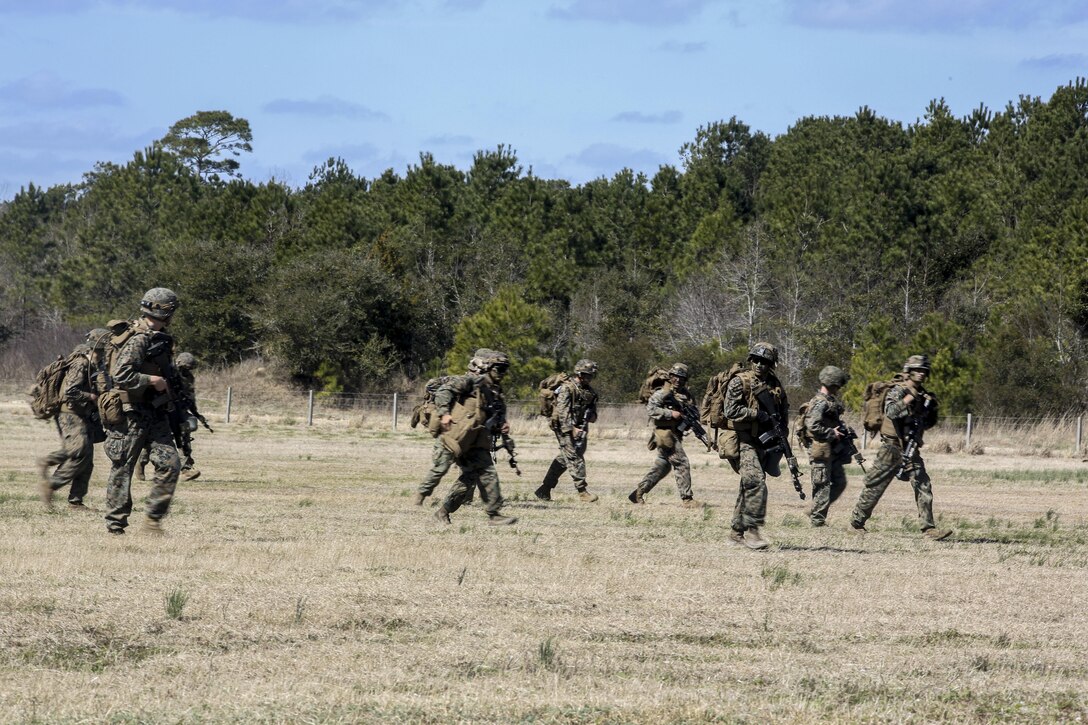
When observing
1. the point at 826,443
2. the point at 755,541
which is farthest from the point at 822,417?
the point at 755,541

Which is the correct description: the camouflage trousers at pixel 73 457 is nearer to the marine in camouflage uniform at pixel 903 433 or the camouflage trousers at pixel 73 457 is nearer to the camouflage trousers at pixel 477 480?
the camouflage trousers at pixel 477 480

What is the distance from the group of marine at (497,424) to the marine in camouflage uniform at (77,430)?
1cm

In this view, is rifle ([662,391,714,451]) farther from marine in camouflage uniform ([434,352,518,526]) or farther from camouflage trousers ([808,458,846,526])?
marine in camouflage uniform ([434,352,518,526])

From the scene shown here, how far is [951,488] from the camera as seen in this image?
83.2 feet

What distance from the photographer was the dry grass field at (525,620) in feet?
23.0

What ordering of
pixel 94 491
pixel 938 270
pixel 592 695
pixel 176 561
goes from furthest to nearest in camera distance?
pixel 938 270, pixel 94 491, pixel 176 561, pixel 592 695

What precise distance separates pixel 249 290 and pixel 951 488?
41.8 m

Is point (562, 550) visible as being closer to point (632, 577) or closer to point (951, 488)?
point (632, 577)

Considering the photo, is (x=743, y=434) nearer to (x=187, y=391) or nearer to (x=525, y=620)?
(x=525, y=620)

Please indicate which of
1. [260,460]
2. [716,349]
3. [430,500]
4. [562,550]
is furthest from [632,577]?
[716,349]

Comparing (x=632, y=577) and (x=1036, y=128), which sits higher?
(x=1036, y=128)

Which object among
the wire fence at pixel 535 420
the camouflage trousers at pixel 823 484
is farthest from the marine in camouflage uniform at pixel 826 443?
the wire fence at pixel 535 420

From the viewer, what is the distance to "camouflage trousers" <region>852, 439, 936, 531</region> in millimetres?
15570

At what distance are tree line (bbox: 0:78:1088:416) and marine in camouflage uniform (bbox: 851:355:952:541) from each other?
29.4 meters
